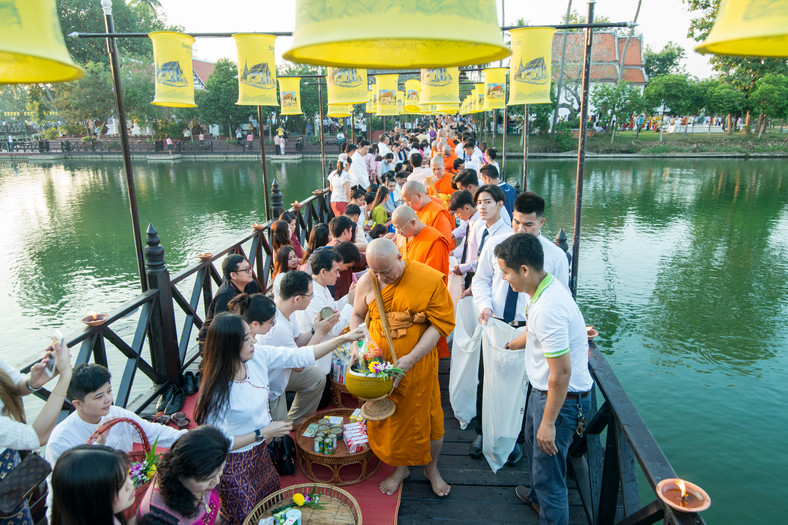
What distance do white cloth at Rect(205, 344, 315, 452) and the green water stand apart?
4487 millimetres

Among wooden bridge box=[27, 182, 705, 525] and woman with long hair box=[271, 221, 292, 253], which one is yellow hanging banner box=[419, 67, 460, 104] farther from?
wooden bridge box=[27, 182, 705, 525]

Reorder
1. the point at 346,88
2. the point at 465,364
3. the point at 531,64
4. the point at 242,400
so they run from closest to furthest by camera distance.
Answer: the point at 242,400, the point at 465,364, the point at 531,64, the point at 346,88

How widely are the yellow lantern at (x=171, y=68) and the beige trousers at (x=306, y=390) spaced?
3771mm

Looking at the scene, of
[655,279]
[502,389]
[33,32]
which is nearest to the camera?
[33,32]

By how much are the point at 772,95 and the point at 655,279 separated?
27.4 meters

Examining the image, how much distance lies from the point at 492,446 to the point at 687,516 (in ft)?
5.55

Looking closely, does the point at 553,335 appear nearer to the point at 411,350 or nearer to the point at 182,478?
the point at 411,350

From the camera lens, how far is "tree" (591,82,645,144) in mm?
31562

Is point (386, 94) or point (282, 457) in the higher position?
point (386, 94)

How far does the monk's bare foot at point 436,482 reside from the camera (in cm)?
335

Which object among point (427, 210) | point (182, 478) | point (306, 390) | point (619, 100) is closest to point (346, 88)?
point (427, 210)

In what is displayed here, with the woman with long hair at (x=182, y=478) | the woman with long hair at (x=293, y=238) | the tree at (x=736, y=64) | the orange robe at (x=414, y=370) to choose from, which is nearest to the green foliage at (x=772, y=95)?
the tree at (x=736, y=64)

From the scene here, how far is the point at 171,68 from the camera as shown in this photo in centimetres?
598

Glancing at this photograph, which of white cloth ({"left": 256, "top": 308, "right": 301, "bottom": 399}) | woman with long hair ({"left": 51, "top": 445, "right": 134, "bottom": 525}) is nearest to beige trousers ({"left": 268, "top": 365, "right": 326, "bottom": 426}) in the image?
white cloth ({"left": 256, "top": 308, "right": 301, "bottom": 399})
